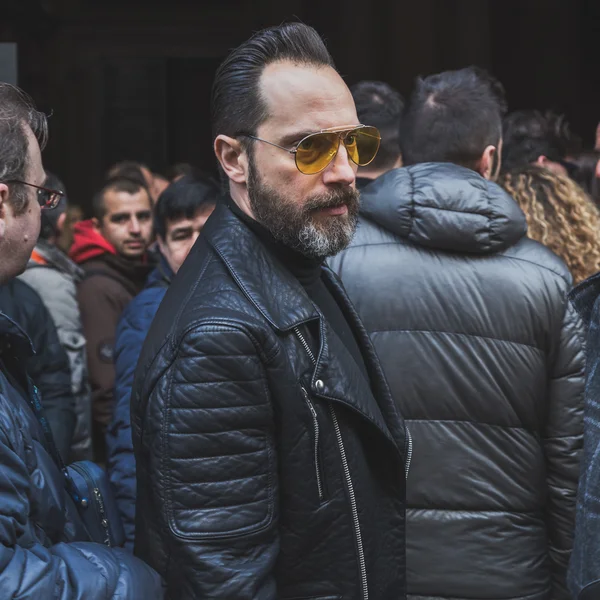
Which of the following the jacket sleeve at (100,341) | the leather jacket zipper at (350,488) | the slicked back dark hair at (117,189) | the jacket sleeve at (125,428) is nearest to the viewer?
the leather jacket zipper at (350,488)

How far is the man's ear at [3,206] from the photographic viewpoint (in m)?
1.77

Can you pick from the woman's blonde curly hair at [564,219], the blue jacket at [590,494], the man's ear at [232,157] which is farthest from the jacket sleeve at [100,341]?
the blue jacket at [590,494]

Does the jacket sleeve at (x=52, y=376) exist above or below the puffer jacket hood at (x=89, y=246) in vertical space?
below

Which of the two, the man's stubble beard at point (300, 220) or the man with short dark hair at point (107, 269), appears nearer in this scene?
the man's stubble beard at point (300, 220)

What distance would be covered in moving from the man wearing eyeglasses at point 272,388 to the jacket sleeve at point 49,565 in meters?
0.12

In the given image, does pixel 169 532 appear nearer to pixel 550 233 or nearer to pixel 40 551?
pixel 40 551

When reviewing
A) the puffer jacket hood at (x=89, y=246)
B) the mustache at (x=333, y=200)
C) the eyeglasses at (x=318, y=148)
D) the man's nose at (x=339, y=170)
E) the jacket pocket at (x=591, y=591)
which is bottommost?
the puffer jacket hood at (x=89, y=246)

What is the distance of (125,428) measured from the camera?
313 cm

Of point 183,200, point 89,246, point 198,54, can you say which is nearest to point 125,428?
point 183,200

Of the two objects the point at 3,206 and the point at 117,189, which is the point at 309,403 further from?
the point at 117,189

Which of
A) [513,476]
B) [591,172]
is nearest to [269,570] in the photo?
[513,476]

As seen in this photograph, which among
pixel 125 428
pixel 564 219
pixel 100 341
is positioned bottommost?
pixel 100 341

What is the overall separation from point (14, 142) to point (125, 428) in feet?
4.85

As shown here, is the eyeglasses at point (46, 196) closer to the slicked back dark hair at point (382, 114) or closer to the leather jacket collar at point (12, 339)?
the leather jacket collar at point (12, 339)
